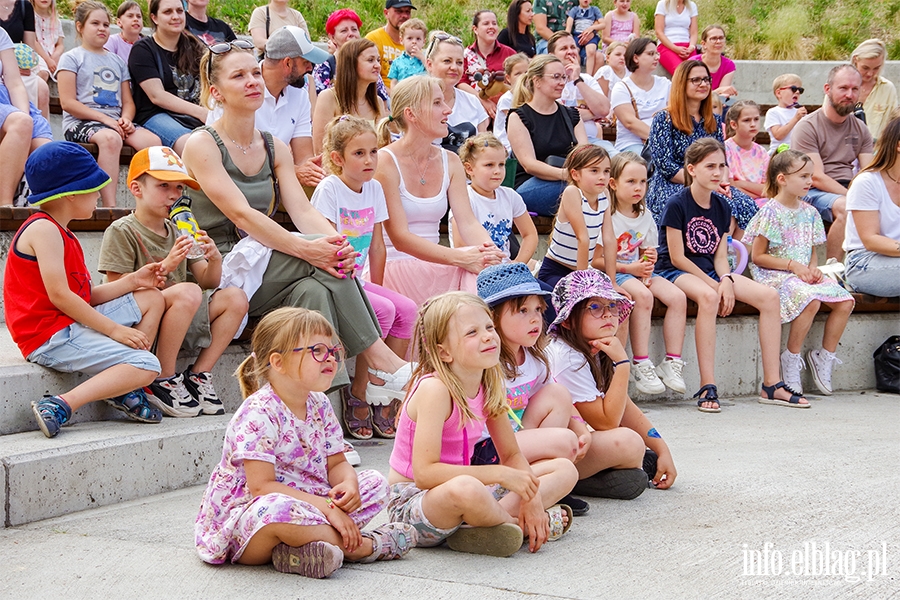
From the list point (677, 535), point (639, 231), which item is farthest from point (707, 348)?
point (677, 535)

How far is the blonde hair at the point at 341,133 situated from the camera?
5102 millimetres

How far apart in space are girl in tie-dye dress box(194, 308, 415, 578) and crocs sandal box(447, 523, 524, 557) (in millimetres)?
171

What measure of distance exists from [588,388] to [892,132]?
4169 millimetres

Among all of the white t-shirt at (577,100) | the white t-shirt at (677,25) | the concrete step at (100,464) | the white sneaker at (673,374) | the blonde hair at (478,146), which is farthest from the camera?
the white t-shirt at (677,25)

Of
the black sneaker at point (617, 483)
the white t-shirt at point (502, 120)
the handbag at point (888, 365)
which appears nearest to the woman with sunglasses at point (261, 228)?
the black sneaker at point (617, 483)

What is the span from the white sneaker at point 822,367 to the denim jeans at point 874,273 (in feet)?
1.96

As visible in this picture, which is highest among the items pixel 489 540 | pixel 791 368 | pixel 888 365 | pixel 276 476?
pixel 276 476

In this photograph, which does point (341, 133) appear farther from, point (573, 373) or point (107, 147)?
point (107, 147)

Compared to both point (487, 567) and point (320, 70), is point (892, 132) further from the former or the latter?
point (487, 567)

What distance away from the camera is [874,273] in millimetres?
7004

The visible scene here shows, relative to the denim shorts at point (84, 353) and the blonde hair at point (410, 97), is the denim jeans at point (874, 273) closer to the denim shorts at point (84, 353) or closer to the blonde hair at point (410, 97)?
the blonde hair at point (410, 97)

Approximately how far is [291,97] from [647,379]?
283 cm

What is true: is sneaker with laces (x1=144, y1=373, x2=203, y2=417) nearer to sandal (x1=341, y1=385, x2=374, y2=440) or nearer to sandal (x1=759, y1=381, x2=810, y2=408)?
sandal (x1=341, y1=385, x2=374, y2=440)

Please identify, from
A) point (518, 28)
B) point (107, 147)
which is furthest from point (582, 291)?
point (518, 28)
